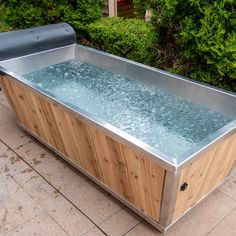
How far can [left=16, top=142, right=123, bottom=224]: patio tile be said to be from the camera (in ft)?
6.68

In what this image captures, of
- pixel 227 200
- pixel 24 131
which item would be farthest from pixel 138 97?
pixel 24 131

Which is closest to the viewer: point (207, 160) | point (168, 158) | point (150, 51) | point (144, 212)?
point (168, 158)

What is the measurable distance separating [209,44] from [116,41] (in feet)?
4.43

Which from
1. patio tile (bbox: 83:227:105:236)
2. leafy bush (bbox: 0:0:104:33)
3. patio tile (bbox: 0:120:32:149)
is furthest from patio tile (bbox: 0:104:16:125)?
patio tile (bbox: 83:227:105:236)

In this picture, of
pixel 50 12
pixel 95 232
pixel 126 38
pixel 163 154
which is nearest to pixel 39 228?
pixel 95 232

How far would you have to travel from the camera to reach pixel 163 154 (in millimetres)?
1400

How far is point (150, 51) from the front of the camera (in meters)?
2.72

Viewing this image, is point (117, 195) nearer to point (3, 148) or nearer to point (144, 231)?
point (144, 231)

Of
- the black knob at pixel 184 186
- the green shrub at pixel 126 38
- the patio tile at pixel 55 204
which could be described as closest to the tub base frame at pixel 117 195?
the black knob at pixel 184 186

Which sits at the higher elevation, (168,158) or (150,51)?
(168,158)

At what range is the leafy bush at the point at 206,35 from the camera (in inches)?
75.2

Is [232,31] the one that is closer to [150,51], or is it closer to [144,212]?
[150,51]

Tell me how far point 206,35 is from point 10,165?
1987mm

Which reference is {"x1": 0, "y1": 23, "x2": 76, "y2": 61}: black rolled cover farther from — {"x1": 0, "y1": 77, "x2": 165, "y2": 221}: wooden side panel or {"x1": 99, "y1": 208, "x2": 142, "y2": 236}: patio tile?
{"x1": 99, "y1": 208, "x2": 142, "y2": 236}: patio tile
